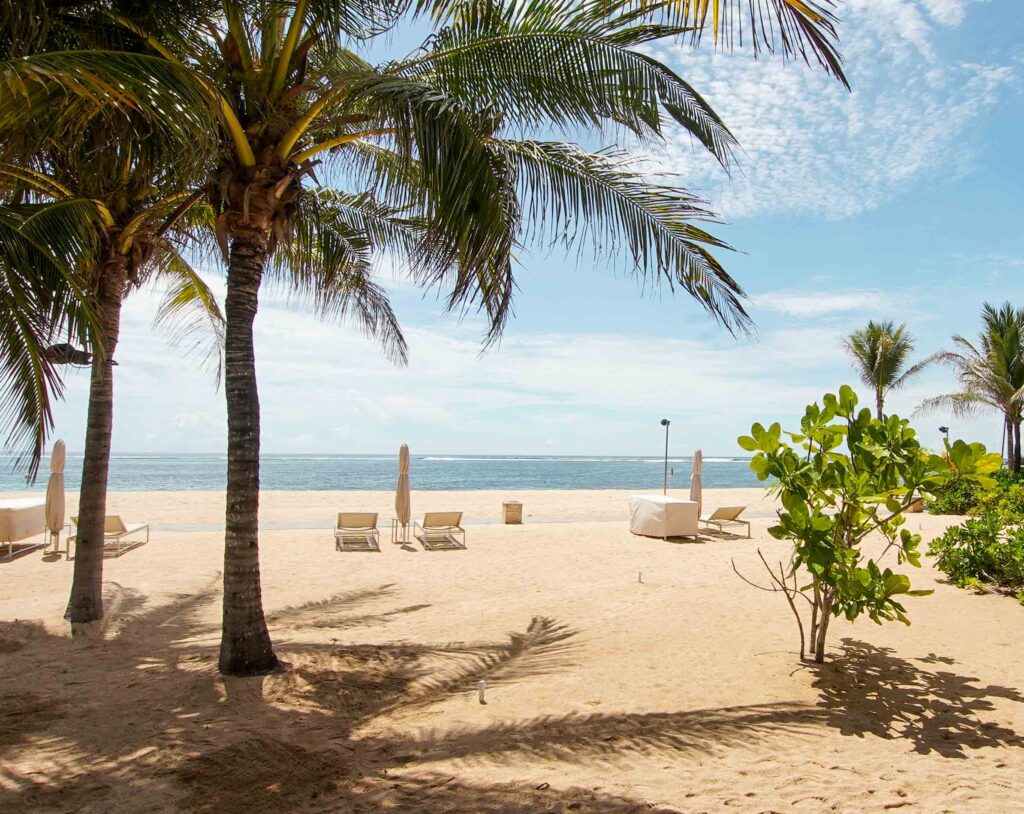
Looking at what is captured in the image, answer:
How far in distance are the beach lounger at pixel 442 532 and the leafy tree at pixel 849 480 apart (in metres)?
7.18

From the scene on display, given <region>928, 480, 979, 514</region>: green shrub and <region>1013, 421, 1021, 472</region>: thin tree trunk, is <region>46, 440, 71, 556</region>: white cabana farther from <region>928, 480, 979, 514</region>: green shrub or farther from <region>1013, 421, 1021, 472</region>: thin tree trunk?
<region>1013, 421, 1021, 472</region>: thin tree trunk

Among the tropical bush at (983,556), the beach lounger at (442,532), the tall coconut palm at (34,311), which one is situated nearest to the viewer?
the tall coconut palm at (34,311)

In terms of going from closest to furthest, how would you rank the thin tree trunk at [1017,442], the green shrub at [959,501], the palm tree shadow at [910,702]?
the palm tree shadow at [910,702] < the green shrub at [959,501] < the thin tree trunk at [1017,442]

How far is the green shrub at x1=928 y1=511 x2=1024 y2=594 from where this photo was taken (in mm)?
7316

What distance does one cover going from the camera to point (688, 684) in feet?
15.8

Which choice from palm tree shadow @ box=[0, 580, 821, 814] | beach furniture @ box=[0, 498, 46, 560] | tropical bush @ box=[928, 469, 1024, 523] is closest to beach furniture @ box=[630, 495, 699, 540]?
tropical bush @ box=[928, 469, 1024, 523]

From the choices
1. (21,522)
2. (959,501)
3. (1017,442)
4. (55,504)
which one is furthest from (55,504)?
(1017,442)

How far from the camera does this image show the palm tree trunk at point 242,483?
4844 millimetres

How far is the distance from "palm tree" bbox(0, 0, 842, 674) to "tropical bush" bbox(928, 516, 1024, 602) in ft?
17.9

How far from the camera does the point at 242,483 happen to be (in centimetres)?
484

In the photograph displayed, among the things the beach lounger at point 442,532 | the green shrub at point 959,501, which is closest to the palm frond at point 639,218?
the beach lounger at point 442,532

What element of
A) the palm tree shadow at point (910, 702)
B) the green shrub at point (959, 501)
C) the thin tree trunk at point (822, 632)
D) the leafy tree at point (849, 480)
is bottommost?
the palm tree shadow at point (910, 702)

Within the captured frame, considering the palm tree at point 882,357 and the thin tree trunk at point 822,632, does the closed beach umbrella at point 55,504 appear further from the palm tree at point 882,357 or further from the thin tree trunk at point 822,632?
the palm tree at point 882,357

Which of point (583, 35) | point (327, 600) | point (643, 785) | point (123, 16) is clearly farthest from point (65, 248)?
point (643, 785)
